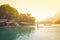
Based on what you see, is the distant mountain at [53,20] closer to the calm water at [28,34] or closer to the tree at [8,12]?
the calm water at [28,34]

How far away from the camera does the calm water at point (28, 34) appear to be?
9.81 feet

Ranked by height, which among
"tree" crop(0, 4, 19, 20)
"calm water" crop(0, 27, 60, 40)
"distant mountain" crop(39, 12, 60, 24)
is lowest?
"calm water" crop(0, 27, 60, 40)

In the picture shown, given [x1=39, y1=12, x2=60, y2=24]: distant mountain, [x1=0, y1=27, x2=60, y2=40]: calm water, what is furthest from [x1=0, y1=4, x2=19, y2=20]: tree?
[x1=39, y1=12, x2=60, y2=24]: distant mountain

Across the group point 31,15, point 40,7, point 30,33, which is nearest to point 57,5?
point 40,7

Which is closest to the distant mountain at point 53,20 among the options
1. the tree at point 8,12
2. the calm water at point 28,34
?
the calm water at point 28,34

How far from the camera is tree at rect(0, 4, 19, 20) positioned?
306 cm

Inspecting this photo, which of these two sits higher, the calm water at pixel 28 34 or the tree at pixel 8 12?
the tree at pixel 8 12

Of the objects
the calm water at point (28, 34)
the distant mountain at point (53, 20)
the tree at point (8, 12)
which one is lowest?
the calm water at point (28, 34)

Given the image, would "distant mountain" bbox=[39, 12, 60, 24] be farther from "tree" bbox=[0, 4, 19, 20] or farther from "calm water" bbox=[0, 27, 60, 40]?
"tree" bbox=[0, 4, 19, 20]

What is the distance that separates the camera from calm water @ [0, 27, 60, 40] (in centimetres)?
299

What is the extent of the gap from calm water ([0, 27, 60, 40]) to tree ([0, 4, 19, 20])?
9.3 inches

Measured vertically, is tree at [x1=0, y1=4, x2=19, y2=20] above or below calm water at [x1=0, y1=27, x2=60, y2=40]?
above

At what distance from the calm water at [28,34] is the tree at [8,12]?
236 mm

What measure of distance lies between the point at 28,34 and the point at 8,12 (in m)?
0.54
